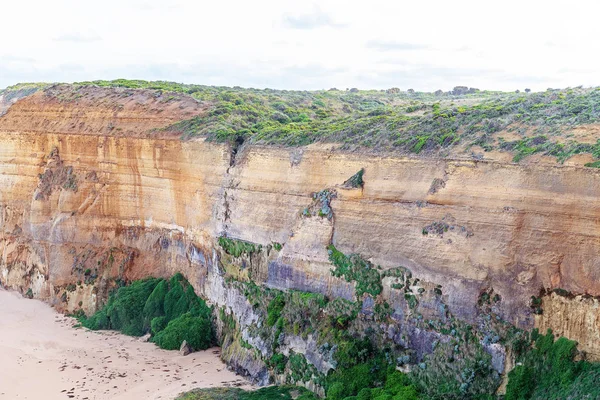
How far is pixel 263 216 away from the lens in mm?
28188

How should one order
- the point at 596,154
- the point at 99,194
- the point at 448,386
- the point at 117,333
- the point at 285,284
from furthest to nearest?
the point at 99,194
the point at 117,333
the point at 285,284
the point at 448,386
the point at 596,154

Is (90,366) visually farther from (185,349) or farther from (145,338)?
(185,349)

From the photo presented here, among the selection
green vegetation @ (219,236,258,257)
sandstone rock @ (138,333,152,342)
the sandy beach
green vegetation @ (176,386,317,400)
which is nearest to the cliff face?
green vegetation @ (219,236,258,257)

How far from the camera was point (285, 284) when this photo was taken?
26.9 meters

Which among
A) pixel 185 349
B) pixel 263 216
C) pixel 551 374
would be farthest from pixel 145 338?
pixel 551 374

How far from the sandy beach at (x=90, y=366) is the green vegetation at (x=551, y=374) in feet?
33.3

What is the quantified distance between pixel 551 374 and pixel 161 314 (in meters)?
18.0

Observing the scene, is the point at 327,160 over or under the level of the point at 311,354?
over

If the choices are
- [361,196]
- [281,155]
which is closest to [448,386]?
[361,196]

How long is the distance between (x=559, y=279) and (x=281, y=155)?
466 inches

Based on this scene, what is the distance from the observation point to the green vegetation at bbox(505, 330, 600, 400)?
18.9m

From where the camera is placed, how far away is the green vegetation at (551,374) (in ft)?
62.1

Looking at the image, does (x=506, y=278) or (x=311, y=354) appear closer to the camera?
(x=506, y=278)

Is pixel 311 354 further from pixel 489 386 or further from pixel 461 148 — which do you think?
pixel 461 148
